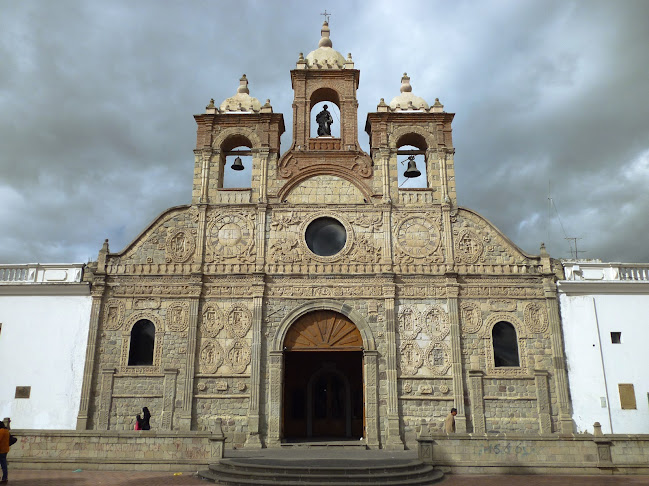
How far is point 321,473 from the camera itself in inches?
467

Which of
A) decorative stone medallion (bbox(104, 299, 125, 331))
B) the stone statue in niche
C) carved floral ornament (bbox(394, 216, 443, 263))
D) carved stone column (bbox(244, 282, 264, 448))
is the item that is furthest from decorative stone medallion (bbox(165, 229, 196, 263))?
carved floral ornament (bbox(394, 216, 443, 263))

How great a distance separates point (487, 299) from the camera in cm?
1770

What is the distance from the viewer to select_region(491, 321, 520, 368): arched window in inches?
674

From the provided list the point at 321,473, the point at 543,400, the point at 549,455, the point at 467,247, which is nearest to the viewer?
the point at 321,473

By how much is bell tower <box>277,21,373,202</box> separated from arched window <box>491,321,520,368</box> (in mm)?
6663

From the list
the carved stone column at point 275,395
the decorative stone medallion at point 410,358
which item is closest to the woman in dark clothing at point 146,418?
the carved stone column at point 275,395

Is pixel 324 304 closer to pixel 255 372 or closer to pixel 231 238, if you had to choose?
pixel 255 372

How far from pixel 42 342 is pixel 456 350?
14.1 m

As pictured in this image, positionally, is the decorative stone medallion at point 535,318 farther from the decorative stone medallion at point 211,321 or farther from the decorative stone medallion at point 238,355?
the decorative stone medallion at point 211,321

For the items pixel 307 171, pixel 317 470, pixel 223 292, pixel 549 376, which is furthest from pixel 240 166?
pixel 549 376

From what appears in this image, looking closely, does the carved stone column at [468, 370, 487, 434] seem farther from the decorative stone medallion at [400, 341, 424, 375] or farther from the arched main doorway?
the arched main doorway

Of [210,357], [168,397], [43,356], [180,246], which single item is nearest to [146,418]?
[168,397]

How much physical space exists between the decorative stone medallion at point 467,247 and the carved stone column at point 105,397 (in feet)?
41.3

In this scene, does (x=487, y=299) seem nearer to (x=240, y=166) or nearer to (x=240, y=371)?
(x=240, y=371)
